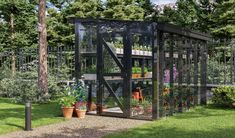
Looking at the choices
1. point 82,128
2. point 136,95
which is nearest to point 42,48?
point 136,95

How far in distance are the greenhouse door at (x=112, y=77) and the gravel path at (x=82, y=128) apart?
45 cm

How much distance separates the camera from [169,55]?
488 inches

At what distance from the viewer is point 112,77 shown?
39.8 feet

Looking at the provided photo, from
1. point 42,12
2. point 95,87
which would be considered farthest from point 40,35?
point 95,87

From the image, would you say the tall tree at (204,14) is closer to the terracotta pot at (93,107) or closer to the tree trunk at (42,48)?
the tree trunk at (42,48)

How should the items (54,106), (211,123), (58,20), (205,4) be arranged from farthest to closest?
(58,20) → (205,4) → (54,106) → (211,123)

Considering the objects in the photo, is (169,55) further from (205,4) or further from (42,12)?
(205,4)

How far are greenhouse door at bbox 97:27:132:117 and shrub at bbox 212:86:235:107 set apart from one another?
4132 mm

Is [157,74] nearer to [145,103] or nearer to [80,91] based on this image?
[145,103]

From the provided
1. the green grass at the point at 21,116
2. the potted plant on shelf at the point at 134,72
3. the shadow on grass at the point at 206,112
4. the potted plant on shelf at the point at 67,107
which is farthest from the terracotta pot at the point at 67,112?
the shadow on grass at the point at 206,112

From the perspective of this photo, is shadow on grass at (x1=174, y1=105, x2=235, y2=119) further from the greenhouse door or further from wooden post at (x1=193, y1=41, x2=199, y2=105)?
the greenhouse door

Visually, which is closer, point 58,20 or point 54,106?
point 54,106

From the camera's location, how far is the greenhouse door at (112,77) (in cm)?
1180

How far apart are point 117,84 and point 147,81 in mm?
870
